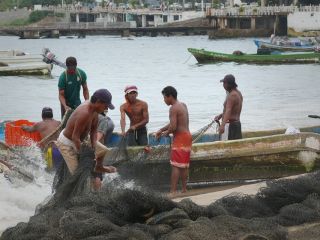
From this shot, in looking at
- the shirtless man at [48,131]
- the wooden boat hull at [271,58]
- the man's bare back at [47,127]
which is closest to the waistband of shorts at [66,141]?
the shirtless man at [48,131]

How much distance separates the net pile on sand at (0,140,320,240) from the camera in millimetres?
7164

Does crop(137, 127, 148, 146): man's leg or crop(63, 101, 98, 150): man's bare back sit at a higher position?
crop(63, 101, 98, 150): man's bare back

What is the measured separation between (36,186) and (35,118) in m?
16.7

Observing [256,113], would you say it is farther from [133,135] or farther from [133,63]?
[133,63]

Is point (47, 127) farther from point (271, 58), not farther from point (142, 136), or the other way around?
point (271, 58)

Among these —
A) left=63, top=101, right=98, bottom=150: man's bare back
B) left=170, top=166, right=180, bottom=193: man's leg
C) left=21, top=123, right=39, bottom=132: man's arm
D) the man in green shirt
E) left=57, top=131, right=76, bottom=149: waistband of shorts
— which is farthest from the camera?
left=21, top=123, right=39, bottom=132: man's arm

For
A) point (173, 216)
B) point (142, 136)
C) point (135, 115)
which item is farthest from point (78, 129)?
point (142, 136)

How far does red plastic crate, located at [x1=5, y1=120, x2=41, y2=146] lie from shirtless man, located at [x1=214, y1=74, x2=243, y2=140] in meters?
2.92

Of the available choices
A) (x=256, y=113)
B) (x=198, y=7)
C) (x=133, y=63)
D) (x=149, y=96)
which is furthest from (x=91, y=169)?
(x=198, y=7)

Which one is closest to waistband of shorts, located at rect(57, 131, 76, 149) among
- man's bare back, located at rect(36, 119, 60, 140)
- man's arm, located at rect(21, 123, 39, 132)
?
man's bare back, located at rect(36, 119, 60, 140)

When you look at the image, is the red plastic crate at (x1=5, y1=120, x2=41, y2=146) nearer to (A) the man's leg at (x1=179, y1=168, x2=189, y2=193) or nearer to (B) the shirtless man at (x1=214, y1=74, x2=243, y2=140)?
(A) the man's leg at (x1=179, y1=168, x2=189, y2=193)

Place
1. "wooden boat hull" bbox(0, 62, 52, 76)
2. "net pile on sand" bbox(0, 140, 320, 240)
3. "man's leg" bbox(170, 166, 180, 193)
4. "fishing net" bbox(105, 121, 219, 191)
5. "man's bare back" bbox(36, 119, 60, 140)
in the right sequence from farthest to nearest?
"wooden boat hull" bbox(0, 62, 52, 76) < "man's bare back" bbox(36, 119, 60, 140) < "fishing net" bbox(105, 121, 219, 191) < "man's leg" bbox(170, 166, 180, 193) < "net pile on sand" bbox(0, 140, 320, 240)

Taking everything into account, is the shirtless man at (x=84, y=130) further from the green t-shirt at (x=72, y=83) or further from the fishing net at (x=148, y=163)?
the green t-shirt at (x=72, y=83)

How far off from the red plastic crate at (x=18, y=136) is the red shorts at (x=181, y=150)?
2700 mm
